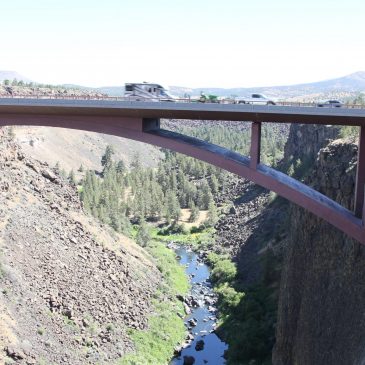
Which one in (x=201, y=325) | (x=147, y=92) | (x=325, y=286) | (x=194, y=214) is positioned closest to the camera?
(x=147, y=92)

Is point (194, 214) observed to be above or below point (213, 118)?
below

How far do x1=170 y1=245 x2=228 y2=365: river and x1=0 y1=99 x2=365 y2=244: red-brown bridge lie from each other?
18.6 metres

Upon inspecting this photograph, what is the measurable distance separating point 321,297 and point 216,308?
21.6m

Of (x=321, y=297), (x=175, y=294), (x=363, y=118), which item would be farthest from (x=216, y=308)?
(x=363, y=118)

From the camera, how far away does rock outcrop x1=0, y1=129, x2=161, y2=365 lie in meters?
24.8

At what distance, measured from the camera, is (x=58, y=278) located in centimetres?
2969

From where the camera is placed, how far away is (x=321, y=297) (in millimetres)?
19406

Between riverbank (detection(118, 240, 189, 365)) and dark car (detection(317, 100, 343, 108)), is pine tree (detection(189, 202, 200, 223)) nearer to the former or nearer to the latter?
riverbank (detection(118, 240, 189, 365))

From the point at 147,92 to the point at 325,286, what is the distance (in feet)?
31.7

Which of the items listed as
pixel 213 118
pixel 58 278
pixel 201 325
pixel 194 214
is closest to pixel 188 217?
pixel 194 214

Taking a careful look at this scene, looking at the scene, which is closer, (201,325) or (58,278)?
(58,278)

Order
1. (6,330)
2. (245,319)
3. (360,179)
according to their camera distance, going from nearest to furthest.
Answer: (360,179), (6,330), (245,319)

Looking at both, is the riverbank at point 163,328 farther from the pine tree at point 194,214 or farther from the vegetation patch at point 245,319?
the pine tree at point 194,214

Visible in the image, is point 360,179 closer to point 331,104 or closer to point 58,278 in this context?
point 331,104
